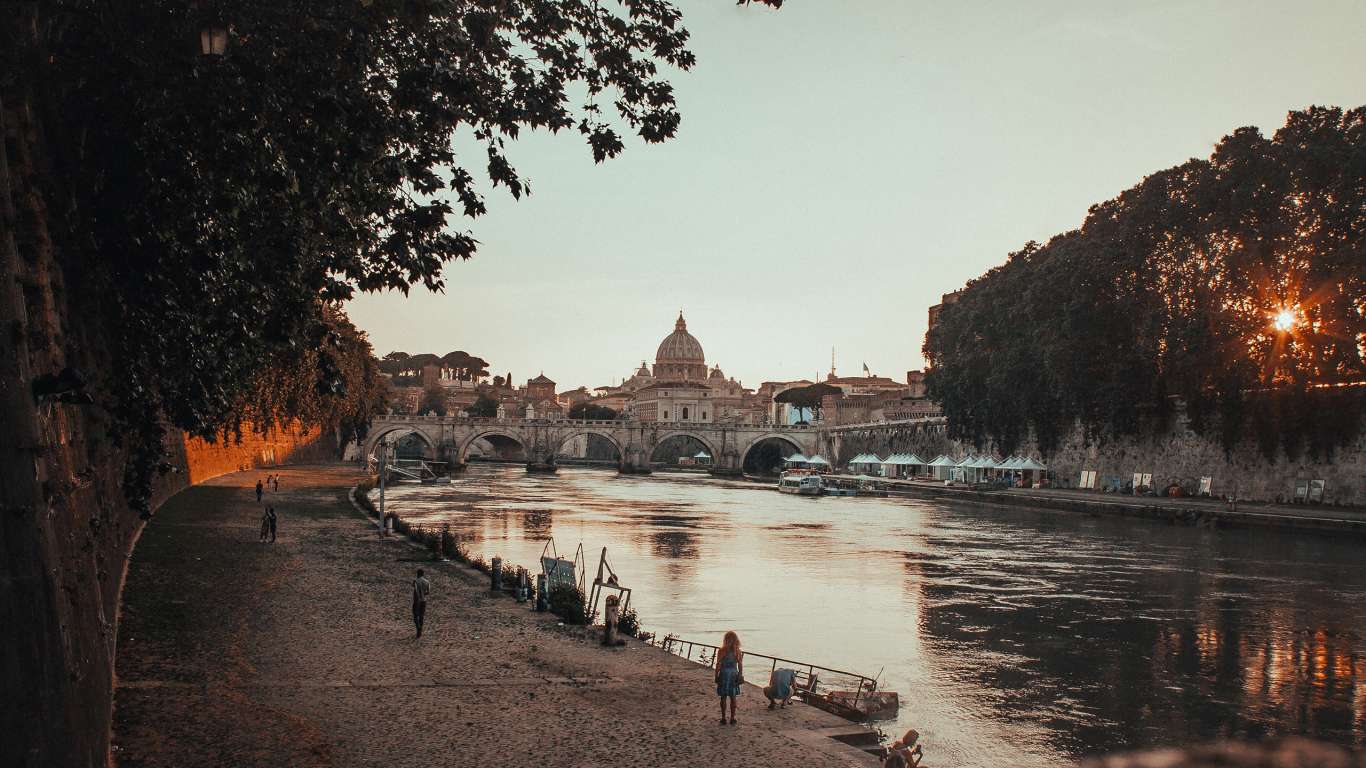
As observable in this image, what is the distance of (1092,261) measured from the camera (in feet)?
157

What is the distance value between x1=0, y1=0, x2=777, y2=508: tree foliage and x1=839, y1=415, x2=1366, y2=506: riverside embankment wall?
126ft

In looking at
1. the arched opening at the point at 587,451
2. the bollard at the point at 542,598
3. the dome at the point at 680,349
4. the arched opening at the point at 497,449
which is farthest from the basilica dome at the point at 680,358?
the bollard at the point at 542,598

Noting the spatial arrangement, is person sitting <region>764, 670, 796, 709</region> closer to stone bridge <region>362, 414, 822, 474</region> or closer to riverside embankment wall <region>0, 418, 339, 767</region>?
riverside embankment wall <region>0, 418, 339, 767</region>

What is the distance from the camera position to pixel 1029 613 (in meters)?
22.3

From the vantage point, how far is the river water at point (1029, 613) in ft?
48.0

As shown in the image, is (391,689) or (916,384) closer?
(391,689)

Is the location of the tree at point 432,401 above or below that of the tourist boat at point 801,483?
above

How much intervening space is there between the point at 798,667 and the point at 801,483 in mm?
51820

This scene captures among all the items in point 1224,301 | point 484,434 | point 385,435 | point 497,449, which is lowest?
point 497,449

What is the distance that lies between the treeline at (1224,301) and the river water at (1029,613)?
5820 mm

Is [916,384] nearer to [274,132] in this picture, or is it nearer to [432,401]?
[432,401]

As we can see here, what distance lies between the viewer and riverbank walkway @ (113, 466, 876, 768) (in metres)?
9.80

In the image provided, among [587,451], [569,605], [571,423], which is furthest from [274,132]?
[587,451]

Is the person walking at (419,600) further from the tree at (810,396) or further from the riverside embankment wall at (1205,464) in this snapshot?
the tree at (810,396)
